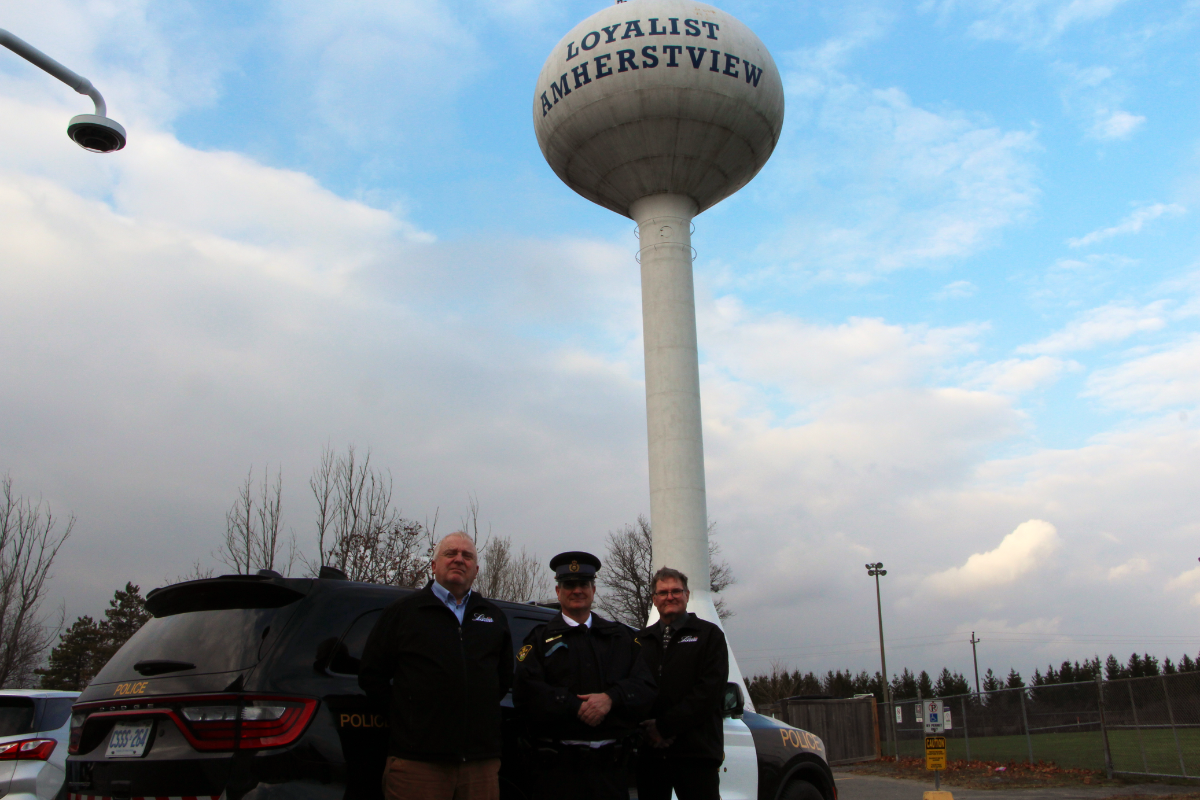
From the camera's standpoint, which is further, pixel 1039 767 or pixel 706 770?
pixel 1039 767

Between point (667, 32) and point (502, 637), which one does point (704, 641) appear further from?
point (667, 32)

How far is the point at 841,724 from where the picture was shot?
22.0 m

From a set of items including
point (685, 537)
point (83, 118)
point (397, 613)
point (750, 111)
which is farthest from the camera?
point (750, 111)

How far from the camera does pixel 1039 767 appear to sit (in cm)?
1694

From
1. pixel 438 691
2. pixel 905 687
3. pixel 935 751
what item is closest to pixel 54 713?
pixel 438 691

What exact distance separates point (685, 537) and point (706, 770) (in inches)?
487

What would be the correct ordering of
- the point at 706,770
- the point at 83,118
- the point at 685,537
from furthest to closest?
the point at 685,537, the point at 83,118, the point at 706,770

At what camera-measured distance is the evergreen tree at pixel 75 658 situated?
41.9 m

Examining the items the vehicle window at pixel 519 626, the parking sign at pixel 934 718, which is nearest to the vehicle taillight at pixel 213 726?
the vehicle window at pixel 519 626

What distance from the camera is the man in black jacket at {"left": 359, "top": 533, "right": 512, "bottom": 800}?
3.62 meters

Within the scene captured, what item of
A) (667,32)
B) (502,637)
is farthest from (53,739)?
(667,32)

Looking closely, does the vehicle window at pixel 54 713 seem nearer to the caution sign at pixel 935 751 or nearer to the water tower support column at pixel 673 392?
the caution sign at pixel 935 751

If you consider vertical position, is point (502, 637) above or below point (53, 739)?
above

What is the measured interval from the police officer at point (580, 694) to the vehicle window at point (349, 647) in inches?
28.0
